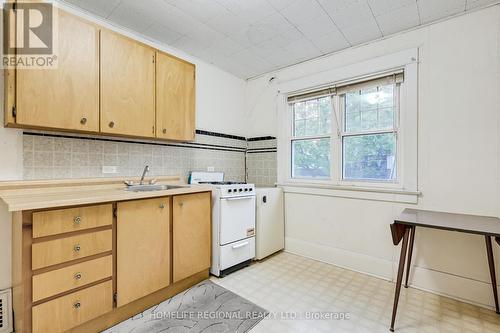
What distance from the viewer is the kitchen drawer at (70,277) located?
1354 millimetres

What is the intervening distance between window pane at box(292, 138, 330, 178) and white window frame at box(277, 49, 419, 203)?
0.08 metres

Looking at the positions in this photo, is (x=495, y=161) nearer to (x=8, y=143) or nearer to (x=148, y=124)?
(x=148, y=124)

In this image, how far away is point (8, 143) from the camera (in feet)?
5.69

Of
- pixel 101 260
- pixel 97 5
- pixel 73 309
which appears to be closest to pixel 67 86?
pixel 97 5

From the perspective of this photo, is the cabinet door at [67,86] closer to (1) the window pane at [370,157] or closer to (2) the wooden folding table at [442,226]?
(2) the wooden folding table at [442,226]

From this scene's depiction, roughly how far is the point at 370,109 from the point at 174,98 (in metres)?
2.15

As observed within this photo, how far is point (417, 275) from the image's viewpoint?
2.28 m

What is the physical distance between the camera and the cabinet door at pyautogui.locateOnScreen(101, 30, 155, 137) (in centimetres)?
193

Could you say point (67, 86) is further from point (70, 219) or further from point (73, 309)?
point (73, 309)

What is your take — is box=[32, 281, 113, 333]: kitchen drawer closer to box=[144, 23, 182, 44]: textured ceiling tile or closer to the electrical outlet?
the electrical outlet

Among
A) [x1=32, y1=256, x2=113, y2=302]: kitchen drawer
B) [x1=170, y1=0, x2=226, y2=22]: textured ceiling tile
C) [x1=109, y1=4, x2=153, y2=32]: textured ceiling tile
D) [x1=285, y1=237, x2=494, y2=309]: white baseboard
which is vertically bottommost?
[x1=285, y1=237, x2=494, y2=309]: white baseboard

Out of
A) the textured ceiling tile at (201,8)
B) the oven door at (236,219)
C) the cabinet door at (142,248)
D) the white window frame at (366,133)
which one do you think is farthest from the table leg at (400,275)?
the textured ceiling tile at (201,8)

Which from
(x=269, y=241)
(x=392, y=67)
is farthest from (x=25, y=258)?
(x=392, y=67)

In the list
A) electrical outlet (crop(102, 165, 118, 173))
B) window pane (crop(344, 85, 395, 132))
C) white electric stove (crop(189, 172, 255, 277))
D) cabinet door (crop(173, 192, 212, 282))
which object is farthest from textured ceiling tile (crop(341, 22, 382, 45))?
electrical outlet (crop(102, 165, 118, 173))
